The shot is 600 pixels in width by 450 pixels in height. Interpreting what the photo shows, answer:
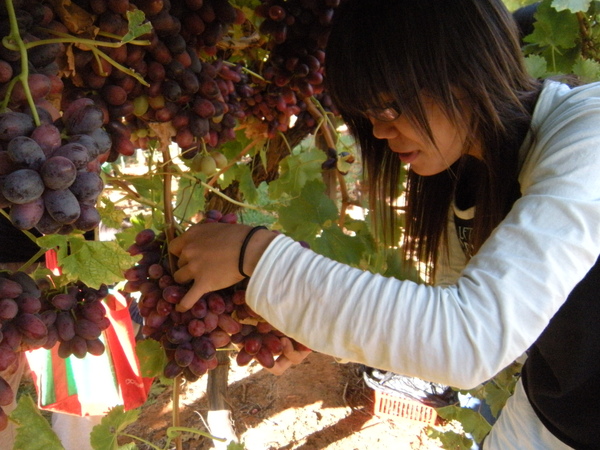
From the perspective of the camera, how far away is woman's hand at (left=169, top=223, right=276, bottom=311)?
0.88m

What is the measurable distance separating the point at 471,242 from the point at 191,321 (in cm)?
76

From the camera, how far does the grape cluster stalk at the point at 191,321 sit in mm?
979

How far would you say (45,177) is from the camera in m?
0.58

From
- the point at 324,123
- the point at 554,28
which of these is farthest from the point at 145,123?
the point at 554,28

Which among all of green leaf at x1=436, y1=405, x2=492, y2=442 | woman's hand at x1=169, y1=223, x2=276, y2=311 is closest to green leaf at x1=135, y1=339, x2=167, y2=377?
woman's hand at x1=169, y1=223, x2=276, y2=311

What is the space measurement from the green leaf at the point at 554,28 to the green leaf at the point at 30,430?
183 cm

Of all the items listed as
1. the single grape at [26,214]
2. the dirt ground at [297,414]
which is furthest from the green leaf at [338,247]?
the dirt ground at [297,414]

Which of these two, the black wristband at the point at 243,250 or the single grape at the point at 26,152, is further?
the black wristband at the point at 243,250

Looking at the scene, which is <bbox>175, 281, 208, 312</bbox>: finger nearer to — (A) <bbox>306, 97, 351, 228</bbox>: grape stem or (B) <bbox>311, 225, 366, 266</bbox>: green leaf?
(B) <bbox>311, 225, 366, 266</bbox>: green leaf

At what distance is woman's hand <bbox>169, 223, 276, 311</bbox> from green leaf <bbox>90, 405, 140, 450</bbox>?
0.31 meters

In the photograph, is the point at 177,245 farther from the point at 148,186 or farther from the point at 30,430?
the point at 148,186

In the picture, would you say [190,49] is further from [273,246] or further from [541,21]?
[541,21]

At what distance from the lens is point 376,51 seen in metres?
0.98

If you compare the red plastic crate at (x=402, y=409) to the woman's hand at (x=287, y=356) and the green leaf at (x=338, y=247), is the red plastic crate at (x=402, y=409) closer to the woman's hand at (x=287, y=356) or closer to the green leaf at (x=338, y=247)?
the green leaf at (x=338, y=247)
